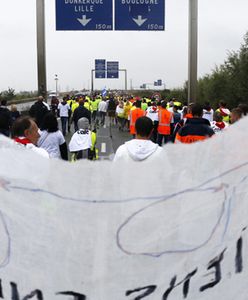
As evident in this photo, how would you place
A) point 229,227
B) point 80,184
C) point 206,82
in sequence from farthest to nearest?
point 206,82
point 229,227
point 80,184

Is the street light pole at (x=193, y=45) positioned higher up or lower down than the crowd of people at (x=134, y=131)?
higher up

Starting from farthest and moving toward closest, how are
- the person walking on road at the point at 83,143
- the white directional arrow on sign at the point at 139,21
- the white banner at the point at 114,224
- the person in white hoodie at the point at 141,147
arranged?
the white directional arrow on sign at the point at 139,21 < the person walking on road at the point at 83,143 < the person in white hoodie at the point at 141,147 < the white banner at the point at 114,224

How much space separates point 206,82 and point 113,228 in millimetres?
35965

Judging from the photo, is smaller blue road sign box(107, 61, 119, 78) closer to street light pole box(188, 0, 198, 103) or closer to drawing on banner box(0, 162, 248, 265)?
street light pole box(188, 0, 198, 103)

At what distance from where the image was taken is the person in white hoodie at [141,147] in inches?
112

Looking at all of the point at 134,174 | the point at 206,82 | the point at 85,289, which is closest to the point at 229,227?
the point at 134,174

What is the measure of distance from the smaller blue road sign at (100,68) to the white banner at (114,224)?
44735 millimetres

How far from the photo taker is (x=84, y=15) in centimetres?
1445

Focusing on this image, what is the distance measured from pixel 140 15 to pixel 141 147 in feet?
40.2

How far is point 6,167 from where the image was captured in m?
2.17

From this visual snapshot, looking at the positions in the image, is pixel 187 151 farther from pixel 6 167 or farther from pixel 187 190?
pixel 6 167

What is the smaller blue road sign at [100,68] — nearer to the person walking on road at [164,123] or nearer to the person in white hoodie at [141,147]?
the person walking on road at [164,123]

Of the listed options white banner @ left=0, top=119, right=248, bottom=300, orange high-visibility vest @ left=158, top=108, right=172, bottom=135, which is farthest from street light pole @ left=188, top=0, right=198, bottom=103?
white banner @ left=0, top=119, right=248, bottom=300

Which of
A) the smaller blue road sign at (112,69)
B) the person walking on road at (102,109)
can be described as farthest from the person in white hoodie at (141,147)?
the smaller blue road sign at (112,69)
